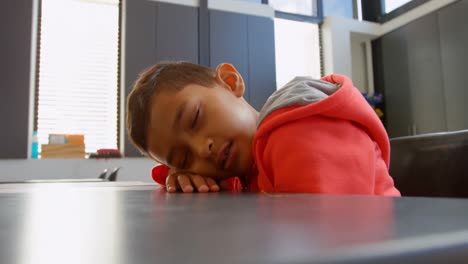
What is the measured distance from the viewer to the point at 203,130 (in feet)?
A: 2.12

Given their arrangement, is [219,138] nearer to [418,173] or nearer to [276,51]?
[418,173]

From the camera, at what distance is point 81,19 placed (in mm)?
3002

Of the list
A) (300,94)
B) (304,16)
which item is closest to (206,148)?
(300,94)

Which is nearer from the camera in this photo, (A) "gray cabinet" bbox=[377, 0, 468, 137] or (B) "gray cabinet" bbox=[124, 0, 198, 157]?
(B) "gray cabinet" bbox=[124, 0, 198, 157]

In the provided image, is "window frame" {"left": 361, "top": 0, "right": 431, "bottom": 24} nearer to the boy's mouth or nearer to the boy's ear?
the boy's ear

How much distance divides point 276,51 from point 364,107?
324 centimetres

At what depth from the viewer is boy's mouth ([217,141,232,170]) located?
65 centimetres

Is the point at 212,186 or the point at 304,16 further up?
the point at 304,16

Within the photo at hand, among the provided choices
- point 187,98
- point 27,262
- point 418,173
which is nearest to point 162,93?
point 187,98

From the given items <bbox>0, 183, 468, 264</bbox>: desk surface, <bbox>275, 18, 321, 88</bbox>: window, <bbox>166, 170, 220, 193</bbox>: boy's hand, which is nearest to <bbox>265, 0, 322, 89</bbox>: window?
<bbox>275, 18, 321, 88</bbox>: window

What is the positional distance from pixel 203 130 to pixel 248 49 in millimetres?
2815

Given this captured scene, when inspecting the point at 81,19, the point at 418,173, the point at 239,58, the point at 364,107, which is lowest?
the point at 418,173

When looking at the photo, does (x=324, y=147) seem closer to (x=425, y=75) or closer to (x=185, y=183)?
(x=185, y=183)

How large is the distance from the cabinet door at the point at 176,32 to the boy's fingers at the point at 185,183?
2.59 meters
